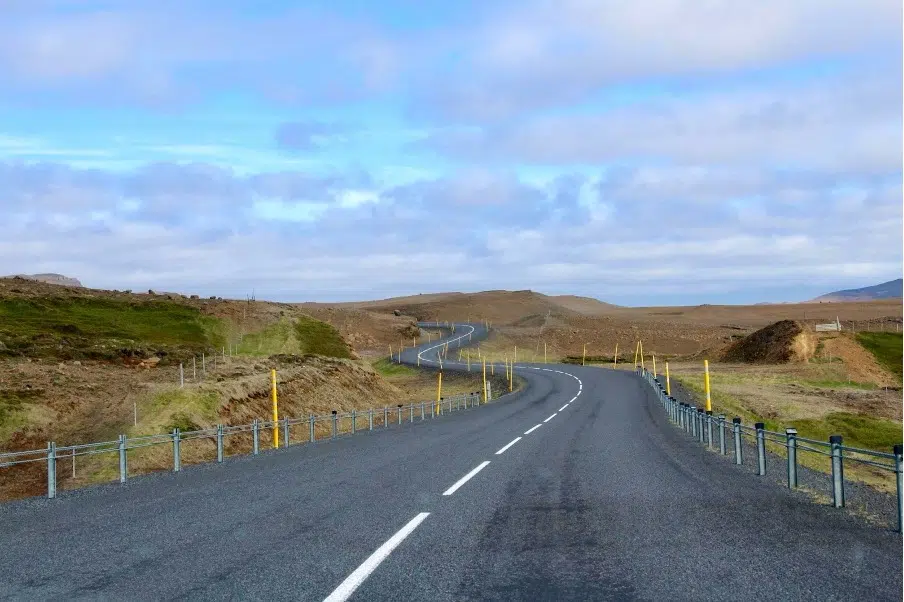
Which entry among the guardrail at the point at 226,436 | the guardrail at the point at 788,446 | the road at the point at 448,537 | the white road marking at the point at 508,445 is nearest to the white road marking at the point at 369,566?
the road at the point at 448,537

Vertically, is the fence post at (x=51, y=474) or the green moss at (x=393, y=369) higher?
the fence post at (x=51, y=474)

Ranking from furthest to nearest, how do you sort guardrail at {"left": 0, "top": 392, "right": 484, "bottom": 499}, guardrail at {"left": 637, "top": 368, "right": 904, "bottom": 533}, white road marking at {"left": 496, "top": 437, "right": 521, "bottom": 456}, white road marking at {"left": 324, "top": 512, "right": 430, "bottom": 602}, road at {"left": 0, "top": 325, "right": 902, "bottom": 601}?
white road marking at {"left": 496, "top": 437, "right": 521, "bottom": 456} → guardrail at {"left": 0, "top": 392, "right": 484, "bottom": 499} → guardrail at {"left": 637, "top": 368, "right": 904, "bottom": 533} → road at {"left": 0, "top": 325, "right": 902, "bottom": 601} → white road marking at {"left": 324, "top": 512, "right": 430, "bottom": 602}

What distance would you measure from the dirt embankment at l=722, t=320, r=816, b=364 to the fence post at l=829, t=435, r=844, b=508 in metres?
73.5

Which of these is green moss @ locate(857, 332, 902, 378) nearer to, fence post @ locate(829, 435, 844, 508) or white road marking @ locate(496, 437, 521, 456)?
white road marking @ locate(496, 437, 521, 456)

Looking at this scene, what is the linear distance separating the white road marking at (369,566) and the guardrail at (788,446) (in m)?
5.36

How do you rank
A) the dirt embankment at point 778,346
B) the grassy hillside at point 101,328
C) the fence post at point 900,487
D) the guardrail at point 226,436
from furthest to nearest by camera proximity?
1. the dirt embankment at point 778,346
2. the grassy hillside at point 101,328
3. the guardrail at point 226,436
4. the fence post at point 900,487

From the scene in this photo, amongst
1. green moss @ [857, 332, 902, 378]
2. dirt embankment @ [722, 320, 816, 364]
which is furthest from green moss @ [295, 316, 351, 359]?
green moss @ [857, 332, 902, 378]

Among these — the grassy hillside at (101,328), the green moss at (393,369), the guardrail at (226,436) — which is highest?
the grassy hillside at (101,328)

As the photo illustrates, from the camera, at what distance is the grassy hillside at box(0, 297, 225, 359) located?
52.4 meters

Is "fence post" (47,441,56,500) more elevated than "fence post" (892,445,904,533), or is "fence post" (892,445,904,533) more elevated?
"fence post" (892,445,904,533)

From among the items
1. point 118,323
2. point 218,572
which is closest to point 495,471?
point 218,572

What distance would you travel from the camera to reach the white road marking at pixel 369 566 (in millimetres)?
6641

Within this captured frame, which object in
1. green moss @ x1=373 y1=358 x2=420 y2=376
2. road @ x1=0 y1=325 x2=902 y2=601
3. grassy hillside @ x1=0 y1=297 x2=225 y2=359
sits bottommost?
green moss @ x1=373 y1=358 x2=420 y2=376

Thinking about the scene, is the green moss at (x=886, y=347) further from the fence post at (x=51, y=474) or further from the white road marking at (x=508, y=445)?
the fence post at (x=51, y=474)
